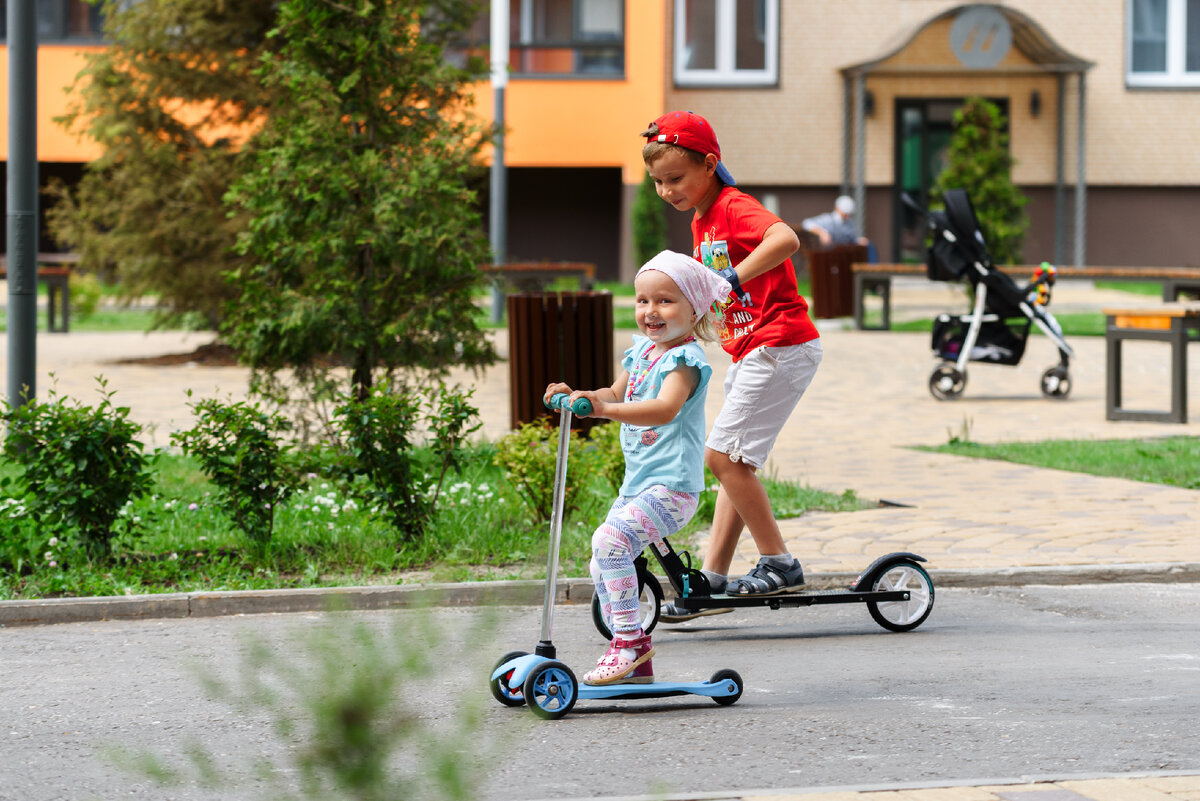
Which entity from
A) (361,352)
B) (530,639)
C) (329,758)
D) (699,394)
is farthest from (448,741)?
(361,352)

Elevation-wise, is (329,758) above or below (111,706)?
above

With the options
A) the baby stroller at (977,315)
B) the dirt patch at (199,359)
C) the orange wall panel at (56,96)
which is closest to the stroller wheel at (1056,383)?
the baby stroller at (977,315)

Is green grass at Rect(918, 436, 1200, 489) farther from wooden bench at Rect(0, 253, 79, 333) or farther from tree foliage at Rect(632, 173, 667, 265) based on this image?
tree foliage at Rect(632, 173, 667, 265)

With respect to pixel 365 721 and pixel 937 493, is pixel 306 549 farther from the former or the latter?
pixel 365 721

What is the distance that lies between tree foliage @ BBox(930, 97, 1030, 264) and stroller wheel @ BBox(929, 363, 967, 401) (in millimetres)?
10581

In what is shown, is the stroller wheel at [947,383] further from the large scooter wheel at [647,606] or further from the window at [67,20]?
the window at [67,20]

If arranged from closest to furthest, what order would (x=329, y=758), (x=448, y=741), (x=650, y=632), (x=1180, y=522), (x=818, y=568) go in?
(x=329, y=758) < (x=448, y=741) < (x=650, y=632) < (x=818, y=568) < (x=1180, y=522)

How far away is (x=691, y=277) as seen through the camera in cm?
513

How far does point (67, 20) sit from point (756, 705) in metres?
28.7

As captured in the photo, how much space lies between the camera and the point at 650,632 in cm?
605

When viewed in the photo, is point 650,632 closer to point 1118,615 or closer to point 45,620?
point 1118,615

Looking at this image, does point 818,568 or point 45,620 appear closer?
point 45,620

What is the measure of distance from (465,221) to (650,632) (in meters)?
4.91

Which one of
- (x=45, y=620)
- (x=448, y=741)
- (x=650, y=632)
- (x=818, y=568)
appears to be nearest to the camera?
(x=448, y=741)
